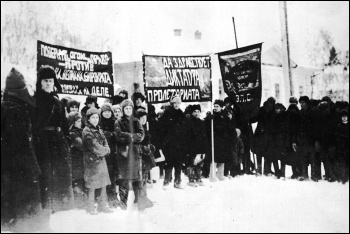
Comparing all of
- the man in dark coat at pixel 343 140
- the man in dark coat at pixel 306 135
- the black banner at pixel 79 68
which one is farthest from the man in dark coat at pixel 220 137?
the black banner at pixel 79 68

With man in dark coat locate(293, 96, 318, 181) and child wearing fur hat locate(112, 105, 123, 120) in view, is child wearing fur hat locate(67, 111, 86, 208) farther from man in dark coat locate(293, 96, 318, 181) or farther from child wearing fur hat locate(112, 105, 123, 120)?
man in dark coat locate(293, 96, 318, 181)

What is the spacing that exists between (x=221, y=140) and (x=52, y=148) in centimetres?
338

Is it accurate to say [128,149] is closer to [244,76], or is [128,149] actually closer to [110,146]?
[110,146]

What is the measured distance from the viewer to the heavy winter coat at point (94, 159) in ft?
14.2

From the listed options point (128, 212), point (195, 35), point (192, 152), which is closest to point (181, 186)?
point (192, 152)

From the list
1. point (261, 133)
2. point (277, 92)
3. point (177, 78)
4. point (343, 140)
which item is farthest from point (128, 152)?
point (277, 92)

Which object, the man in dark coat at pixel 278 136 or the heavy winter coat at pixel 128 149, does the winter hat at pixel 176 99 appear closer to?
the heavy winter coat at pixel 128 149

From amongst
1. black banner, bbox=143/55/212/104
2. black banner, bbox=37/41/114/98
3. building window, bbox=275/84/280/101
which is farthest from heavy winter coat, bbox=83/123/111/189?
building window, bbox=275/84/280/101

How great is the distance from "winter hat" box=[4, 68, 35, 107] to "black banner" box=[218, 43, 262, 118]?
3.72m

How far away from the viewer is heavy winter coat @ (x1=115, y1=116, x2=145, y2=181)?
4.47 meters

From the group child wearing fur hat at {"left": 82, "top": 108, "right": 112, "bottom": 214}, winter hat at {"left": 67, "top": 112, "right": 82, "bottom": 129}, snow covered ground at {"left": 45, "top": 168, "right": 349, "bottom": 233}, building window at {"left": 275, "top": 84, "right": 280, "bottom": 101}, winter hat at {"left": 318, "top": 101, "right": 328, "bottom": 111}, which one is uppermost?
building window at {"left": 275, "top": 84, "right": 280, "bottom": 101}

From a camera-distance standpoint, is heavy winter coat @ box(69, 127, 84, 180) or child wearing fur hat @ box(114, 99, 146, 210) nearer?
heavy winter coat @ box(69, 127, 84, 180)

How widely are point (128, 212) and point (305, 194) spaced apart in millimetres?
2829

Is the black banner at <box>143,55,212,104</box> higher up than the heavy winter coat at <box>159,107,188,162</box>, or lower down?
higher up
